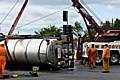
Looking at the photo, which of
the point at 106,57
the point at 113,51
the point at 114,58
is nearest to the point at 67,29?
the point at 106,57

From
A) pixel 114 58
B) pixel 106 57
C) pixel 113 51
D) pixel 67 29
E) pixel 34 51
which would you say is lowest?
pixel 114 58

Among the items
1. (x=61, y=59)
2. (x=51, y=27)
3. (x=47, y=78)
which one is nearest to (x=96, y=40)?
(x=61, y=59)

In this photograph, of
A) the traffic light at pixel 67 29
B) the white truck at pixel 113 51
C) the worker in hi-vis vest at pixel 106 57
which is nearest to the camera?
the worker in hi-vis vest at pixel 106 57

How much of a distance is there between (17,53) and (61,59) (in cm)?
289

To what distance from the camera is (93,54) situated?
32250mm

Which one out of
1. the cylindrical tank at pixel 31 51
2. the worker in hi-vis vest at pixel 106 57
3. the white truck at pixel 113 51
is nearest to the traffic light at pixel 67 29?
the cylindrical tank at pixel 31 51

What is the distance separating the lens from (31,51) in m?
Result: 29.2

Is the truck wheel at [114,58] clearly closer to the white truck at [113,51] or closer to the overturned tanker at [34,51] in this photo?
the white truck at [113,51]

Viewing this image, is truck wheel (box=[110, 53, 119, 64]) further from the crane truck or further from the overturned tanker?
the overturned tanker

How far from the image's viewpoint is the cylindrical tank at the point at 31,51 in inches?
1133

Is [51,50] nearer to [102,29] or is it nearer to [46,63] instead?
[46,63]

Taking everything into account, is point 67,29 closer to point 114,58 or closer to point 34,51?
point 34,51

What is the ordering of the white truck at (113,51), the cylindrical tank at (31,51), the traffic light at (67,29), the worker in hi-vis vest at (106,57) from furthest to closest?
the white truck at (113,51) → the traffic light at (67,29) → the cylindrical tank at (31,51) → the worker in hi-vis vest at (106,57)

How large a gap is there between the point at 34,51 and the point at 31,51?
0.83 feet
